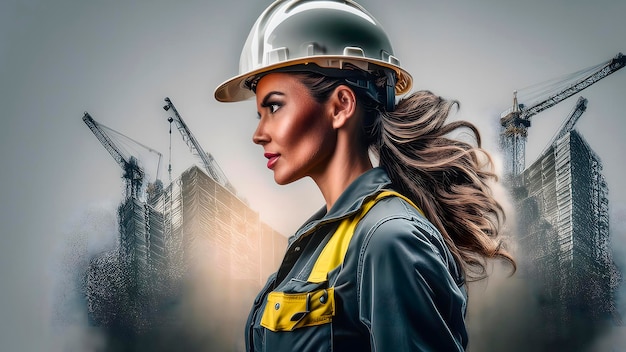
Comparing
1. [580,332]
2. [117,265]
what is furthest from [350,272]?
[580,332]

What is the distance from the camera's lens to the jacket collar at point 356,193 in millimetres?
2805

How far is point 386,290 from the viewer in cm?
232

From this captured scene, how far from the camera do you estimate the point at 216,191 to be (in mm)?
15094

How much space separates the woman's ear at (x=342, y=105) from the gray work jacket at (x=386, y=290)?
359 millimetres

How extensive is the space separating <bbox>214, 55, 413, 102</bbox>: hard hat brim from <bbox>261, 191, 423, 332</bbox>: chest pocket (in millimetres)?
673

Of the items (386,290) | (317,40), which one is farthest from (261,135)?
(386,290)

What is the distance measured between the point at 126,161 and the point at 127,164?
0.25ft

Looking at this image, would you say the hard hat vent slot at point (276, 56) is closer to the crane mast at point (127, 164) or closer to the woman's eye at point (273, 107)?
the woman's eye at point (273, 107)

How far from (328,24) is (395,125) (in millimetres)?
577

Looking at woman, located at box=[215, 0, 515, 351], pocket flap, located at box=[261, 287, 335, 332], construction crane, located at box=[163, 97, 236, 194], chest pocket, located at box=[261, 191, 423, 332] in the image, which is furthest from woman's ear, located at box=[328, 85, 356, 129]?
construction crane, located at box=[163, 97, 236, 194]

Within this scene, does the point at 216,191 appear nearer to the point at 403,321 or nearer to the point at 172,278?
the point at 172,278

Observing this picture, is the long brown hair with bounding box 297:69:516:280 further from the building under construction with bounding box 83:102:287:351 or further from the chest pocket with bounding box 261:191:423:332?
the building under construction with bounding box 83:102:287:351

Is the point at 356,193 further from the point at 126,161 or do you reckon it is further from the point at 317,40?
the point at 126,161

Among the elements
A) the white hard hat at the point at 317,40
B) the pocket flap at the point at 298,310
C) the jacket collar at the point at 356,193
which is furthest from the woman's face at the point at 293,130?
the pocket flap at the point at 298,310
